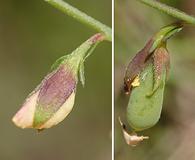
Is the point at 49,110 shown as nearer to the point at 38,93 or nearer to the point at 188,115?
the point at 38,93

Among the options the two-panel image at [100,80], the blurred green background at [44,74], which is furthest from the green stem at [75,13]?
the blurred green background at [44,74]

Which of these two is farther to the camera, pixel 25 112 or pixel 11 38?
pixel 11 38

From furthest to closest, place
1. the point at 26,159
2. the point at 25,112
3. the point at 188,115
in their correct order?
the point at 26,159
the point at 188,115
the point at 25,112

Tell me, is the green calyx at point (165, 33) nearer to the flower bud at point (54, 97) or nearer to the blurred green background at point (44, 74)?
the flower bud at point (54, 97)

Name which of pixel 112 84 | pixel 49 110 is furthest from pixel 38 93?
pixel 112 84

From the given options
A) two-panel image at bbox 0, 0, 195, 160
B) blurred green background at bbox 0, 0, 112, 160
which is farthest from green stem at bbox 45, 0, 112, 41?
blurred green background at bbox 0, 0, 112, 160

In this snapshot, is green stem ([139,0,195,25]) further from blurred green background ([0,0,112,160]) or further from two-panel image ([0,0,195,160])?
blurred green background ([0,0,112,160])

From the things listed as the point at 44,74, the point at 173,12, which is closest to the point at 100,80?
the point at 44,74

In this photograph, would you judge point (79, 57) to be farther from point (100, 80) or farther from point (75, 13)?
point (100, 80)
